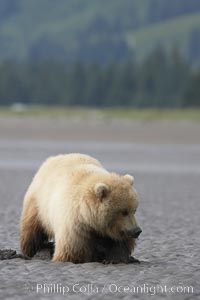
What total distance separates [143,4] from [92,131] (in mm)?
130672

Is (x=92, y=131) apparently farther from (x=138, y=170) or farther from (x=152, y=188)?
(x=152, y=188)

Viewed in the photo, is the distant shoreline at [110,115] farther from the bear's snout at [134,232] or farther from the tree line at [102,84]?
the bear's snout at [134,232]

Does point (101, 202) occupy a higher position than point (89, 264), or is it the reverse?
point (101, 202)

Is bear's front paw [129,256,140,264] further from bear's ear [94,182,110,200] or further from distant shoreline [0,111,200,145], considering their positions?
distant shoreline [0,111,200,145]

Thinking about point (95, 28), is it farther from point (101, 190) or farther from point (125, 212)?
point (101, 190)

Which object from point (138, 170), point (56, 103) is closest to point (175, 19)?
point (56, 103)

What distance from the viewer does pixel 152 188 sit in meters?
15.5

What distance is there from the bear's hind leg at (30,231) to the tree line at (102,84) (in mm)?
73758

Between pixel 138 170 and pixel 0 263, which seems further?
pixel 138 170

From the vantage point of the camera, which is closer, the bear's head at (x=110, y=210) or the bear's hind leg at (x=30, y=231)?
the bear's head at (x=110, y=210)

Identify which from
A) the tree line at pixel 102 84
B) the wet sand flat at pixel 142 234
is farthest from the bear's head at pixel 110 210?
the tree line at pixel 102 84

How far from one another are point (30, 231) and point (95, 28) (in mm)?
153064

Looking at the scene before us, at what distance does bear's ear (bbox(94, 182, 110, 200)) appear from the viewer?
744 centimetres

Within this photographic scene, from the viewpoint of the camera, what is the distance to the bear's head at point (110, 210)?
7.49m
